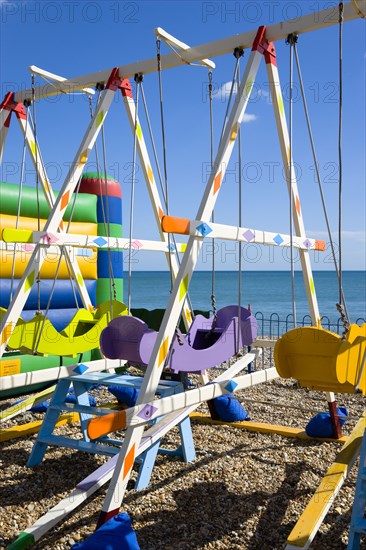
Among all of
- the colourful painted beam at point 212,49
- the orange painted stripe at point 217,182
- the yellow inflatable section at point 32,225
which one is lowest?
the orange painted stripe at point 217,182

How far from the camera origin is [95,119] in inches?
179

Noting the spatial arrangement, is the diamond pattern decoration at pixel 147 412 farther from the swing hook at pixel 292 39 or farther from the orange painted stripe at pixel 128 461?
the swing hook at pixel 292 39

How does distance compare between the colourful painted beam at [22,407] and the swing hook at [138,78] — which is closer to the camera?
the swing hook at [138,78]

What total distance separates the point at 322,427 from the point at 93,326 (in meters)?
2.34

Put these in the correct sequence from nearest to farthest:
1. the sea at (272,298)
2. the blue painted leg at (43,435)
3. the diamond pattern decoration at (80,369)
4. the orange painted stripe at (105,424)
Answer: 1. the orange painted stripe at (105,424)
2. the blue painted leg at (43,435)
3. the diamond pattern decoration at (80,369)
4. the sea at (272,298)

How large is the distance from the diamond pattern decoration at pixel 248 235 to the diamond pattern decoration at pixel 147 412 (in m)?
1.25

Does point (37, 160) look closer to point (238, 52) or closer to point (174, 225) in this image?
point (238, 52)

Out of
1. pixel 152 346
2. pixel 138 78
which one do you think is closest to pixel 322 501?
pixel 152 346

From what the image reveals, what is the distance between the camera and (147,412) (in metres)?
3.03

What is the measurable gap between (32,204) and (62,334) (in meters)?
3.59

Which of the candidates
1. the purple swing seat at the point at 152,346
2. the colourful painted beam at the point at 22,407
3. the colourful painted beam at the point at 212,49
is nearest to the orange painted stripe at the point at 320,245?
the purple swing seat at the point at 152,346

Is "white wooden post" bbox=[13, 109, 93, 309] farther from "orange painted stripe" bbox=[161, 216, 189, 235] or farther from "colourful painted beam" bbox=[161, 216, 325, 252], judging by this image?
"orange painted stripe" bbox=[161, 216, 189, 235]

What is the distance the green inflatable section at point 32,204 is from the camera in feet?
24.6

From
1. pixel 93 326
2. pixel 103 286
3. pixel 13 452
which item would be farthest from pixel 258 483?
pixel 103 286
